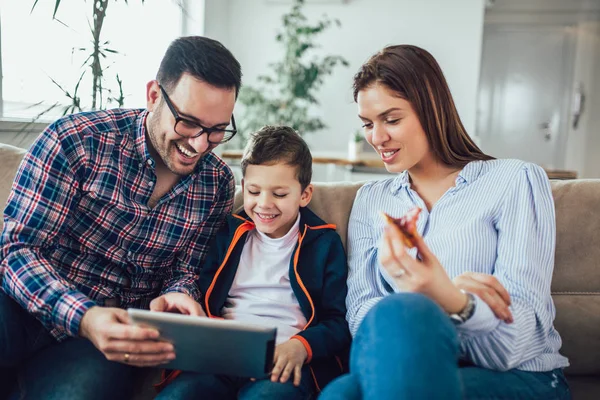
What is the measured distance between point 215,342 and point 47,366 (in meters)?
0.46

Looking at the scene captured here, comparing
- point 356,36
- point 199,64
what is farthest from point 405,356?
point 356,36

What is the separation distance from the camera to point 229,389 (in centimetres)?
125

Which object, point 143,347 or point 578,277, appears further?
point 578,277

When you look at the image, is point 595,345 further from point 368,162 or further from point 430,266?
point 368,162

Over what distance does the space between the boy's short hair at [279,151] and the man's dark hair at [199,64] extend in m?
0.16

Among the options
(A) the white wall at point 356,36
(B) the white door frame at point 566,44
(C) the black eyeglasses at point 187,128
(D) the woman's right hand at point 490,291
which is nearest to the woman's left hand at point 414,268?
(D) the woman's right hand at point 490,291

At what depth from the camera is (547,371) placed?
1.10 meters

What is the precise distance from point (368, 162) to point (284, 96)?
1746 mm

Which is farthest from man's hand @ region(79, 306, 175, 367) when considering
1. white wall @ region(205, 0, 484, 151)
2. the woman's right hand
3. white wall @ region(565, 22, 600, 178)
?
white wall @ region(565, 22, 600, 178)

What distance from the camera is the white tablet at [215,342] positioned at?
0.91 metres

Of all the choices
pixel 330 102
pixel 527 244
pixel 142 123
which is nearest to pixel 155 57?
pixel 330 102

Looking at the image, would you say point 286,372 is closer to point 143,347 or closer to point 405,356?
point 143,347

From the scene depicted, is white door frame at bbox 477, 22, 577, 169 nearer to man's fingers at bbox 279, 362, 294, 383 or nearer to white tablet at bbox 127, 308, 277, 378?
man's fingers at bbox 279, 362, 294, 383

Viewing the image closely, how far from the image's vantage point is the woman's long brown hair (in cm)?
135
